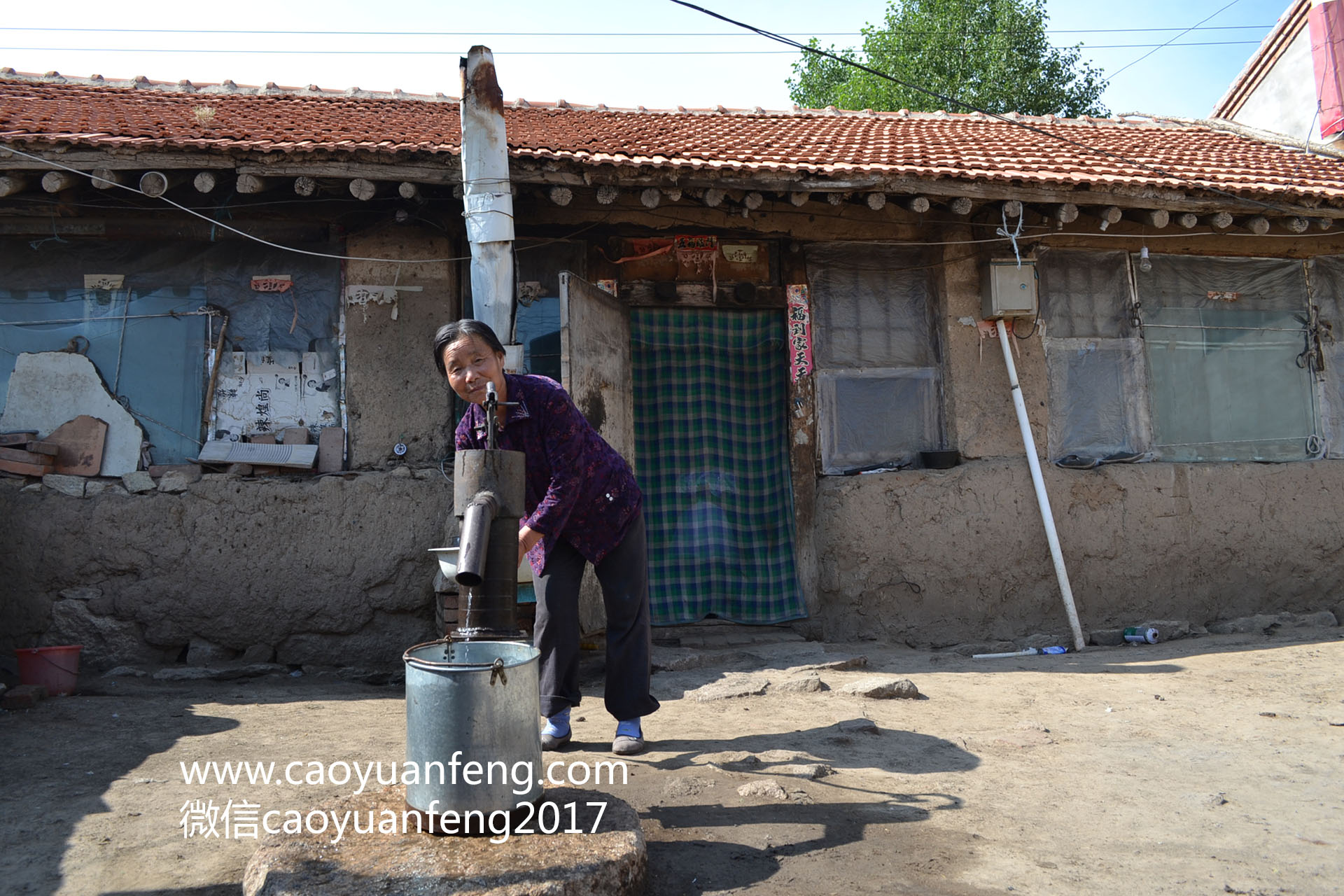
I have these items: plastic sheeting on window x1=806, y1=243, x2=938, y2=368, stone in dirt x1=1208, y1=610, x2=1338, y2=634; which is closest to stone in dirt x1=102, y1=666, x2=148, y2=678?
plastic sheeting on window x1=806, y1=243, x2=938, y2=368

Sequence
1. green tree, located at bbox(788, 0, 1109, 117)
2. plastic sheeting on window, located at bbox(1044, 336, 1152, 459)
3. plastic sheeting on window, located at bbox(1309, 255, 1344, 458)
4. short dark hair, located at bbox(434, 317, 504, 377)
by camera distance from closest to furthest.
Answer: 1. short dark hair, located at bbox(434, 317, 504, 377)
2. plastic sheeting on window, located at bbox(1044, 336, 1152, 459)
3. plastic sheeting on window, located at bbox(1309, 255, 1344, 458)
4. green tree, located at bbox(788, 0, 1109, 117)

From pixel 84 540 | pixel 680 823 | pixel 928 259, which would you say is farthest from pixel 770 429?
pixel 84 540

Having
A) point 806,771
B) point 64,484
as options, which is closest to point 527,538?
point 806,771

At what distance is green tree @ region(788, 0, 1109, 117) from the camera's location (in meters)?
19.0

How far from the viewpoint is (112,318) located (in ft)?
18.4

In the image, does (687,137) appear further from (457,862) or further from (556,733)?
(457,862)

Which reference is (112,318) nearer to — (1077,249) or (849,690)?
(849,690)

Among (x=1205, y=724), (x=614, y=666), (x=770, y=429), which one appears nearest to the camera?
(x=614, y=666)

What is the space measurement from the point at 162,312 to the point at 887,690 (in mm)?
4811

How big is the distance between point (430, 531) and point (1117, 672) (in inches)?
155

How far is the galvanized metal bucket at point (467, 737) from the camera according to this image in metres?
2.23

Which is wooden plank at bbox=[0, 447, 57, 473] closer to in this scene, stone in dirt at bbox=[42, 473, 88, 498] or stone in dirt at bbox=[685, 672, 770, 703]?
stone in dirt at bbox=[42, 473, 88, 498]

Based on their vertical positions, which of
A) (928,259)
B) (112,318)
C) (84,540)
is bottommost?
(84,540)

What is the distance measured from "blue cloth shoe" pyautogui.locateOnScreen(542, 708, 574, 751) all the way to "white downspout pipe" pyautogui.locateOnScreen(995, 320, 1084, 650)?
384cm
